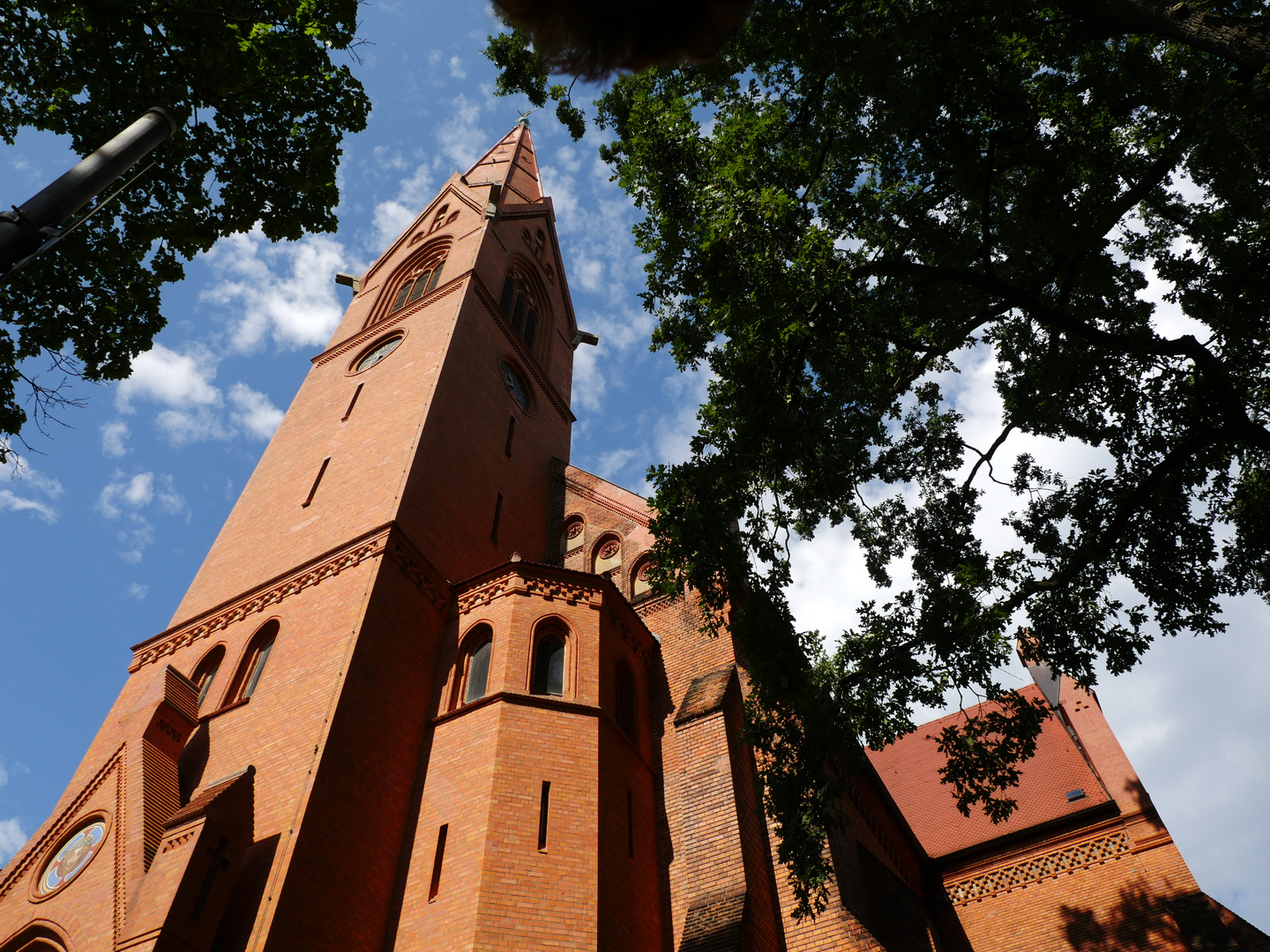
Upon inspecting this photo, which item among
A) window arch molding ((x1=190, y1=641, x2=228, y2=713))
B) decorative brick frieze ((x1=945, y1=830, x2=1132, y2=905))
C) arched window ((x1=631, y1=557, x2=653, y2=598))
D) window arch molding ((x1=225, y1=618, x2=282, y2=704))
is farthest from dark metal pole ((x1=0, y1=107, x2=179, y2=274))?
decorative brick frieze ((x1=945, y1=830, x2=1132, y2=905))

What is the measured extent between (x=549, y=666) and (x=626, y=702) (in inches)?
60.4

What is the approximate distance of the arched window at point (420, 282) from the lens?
2089 cm

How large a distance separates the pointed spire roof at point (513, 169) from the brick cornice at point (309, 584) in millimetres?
16776

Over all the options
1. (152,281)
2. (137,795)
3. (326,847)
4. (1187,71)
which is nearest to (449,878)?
(326,847)

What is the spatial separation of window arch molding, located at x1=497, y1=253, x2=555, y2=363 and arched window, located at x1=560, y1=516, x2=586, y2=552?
5.99 meters

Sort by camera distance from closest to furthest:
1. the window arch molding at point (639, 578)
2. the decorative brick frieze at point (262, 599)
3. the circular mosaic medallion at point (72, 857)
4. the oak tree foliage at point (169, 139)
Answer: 1. the oak tree foliage at point (169, 139)
2. the circular mosaic medallion at point (72, 857)
3. the decorative brick frieze at point (262, 599)
4. the window arch molding at point (639, 578)

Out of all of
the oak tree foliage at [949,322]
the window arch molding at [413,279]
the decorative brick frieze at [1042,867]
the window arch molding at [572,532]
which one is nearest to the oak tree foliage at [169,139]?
the oak tree foliage at [949,322]

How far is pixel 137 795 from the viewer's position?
9.25 m

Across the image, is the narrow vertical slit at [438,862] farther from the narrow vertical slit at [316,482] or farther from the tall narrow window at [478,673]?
the narrow vertical slit at [316,482]

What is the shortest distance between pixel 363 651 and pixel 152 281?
500 cm

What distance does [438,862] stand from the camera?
9.24 m

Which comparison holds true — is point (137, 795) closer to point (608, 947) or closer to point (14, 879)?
point (14, 879)

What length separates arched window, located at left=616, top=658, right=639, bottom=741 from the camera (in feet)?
39.7

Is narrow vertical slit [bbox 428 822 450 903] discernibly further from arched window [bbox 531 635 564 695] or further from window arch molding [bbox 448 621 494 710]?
arched window [bbox 531 635 564 695]
